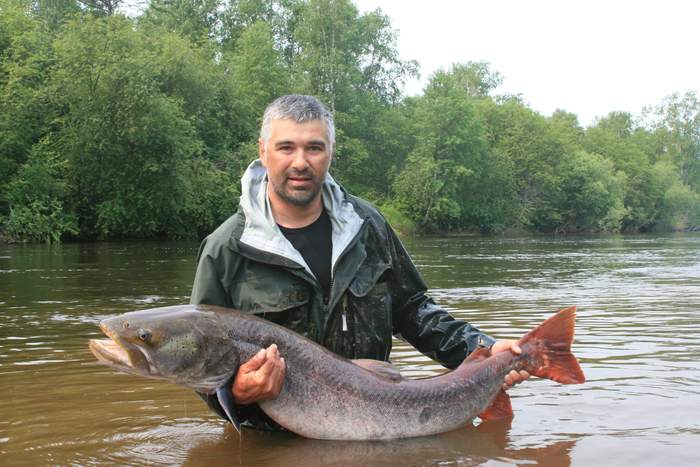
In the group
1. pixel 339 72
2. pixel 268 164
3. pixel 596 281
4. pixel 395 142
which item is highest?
pixel 339 72

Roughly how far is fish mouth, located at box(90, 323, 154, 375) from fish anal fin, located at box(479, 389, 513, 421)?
7.25ft

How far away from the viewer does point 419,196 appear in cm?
5372

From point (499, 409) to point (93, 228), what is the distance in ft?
110

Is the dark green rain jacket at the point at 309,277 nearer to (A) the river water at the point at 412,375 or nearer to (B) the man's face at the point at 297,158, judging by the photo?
(B) the man's face at the point at 297,158

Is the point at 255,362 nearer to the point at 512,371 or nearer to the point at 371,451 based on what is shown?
the point at 371,451

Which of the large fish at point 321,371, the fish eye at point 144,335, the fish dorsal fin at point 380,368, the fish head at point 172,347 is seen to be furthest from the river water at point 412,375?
Result: the fish eye at point 144,335

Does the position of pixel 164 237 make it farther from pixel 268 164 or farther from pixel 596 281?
pixel 268 164

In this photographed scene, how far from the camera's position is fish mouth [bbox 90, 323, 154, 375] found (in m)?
3.51

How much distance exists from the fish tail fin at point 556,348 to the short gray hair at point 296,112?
1649mm

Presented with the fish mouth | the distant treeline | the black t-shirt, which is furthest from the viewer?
the distant treeline

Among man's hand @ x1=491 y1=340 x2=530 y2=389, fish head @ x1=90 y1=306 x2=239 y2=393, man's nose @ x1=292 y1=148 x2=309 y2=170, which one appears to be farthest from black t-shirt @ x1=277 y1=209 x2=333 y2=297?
man's hand @ x1=491 y1=340 x2=530 y2=389

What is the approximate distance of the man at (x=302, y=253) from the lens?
4270 mm

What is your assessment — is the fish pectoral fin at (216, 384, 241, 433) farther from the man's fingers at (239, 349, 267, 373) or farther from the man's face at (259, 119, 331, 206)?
the man's face at (259, 119, 331, 206)

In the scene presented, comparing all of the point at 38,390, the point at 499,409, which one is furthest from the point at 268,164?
the point at 38,390
